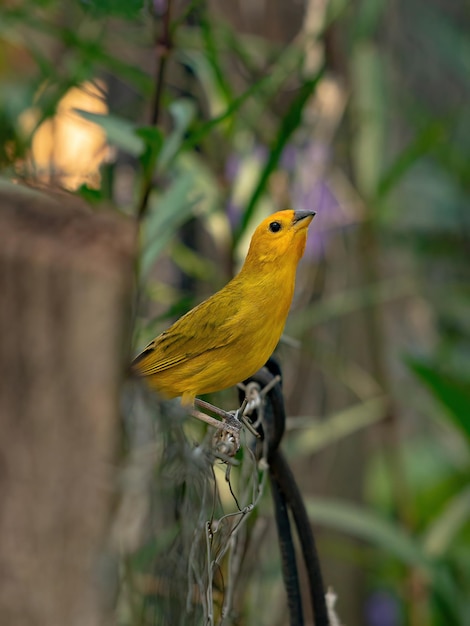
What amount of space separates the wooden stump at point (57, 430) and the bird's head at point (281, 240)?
28 cm

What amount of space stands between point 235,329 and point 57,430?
0.77ft

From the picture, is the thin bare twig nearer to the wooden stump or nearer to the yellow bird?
the yellow bird

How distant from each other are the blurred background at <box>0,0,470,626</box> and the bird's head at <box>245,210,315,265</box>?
0.18 m

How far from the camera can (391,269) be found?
10.1ft

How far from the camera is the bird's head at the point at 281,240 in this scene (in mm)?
640

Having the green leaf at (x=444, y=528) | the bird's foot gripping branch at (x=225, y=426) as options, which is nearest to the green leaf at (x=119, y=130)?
the bird's foot gripping branch at (x=225, y=426)

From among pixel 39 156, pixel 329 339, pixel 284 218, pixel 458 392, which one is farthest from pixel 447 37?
pixel 284 218

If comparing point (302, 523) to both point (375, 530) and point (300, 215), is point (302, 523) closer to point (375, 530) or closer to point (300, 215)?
point (300, 215)

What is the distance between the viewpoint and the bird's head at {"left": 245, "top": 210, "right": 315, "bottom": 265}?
2.10 feet

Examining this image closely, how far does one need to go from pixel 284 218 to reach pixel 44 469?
35cm

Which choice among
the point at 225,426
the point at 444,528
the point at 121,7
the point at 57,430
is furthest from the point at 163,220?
the point at 444,528

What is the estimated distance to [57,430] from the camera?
1.20ft

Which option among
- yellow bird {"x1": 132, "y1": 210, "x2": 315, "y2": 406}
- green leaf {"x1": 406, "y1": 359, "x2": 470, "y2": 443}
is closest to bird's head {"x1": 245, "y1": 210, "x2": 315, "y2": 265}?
yellow bird {"x1": 132, "y1": 210, "x2": 315, "y2": 406}

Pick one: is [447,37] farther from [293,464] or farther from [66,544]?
[66,544]
